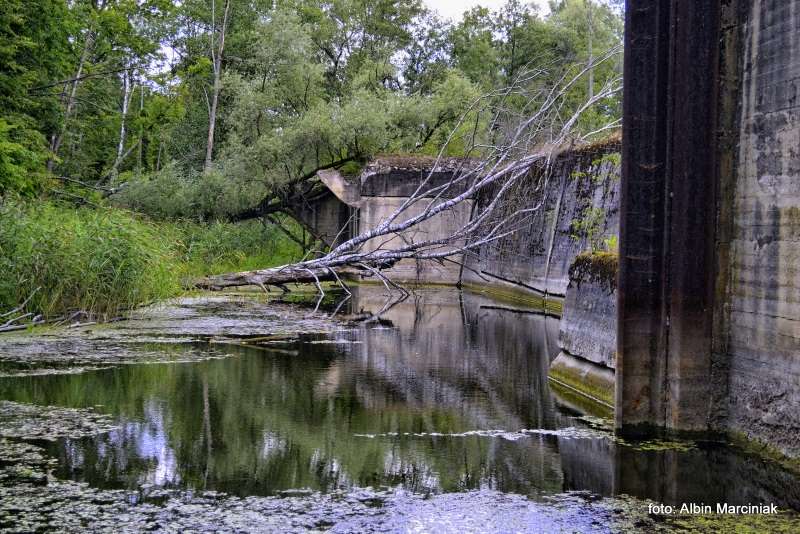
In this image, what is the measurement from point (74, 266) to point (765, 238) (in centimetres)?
857

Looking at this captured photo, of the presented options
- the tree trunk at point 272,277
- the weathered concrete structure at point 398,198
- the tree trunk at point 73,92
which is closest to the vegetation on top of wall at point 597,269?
the tree trunk at point 272,277

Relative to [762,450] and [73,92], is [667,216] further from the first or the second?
[73,92]

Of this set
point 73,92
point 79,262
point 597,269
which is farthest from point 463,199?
point 73,92

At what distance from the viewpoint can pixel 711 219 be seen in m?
5.86

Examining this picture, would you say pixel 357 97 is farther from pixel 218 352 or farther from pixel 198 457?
pixel 198 457

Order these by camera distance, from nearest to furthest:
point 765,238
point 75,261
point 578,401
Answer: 1. point 765,238
2. point 578,401
3. point 75,261

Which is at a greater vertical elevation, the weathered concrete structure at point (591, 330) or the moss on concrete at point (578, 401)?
the weathered concrete structure at point (591, 330)

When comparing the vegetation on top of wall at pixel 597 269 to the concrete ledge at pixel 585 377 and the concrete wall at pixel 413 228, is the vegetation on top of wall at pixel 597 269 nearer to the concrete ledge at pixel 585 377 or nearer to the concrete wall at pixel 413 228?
the concrete ledge at pixel 585 377

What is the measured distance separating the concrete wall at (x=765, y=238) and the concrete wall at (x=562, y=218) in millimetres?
6872

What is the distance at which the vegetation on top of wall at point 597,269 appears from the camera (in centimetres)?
747

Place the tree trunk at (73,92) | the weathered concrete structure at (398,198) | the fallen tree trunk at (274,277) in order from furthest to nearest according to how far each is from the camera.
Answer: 1. the tree trunk at (73,92)
2. the weathered concrete structure at (398,198)
3. the fallen tree trunk at (274,277)

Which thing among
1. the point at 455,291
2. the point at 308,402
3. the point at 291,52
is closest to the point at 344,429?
the point at 308,402

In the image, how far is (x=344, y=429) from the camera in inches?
253

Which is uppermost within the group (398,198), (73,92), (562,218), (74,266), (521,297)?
(73,92)
